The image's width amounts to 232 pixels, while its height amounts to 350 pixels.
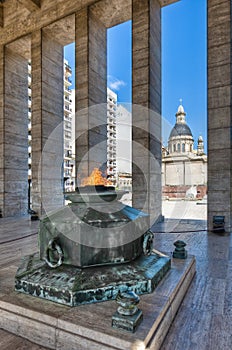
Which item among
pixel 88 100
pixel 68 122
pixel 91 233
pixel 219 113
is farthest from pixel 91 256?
pixel 68 122

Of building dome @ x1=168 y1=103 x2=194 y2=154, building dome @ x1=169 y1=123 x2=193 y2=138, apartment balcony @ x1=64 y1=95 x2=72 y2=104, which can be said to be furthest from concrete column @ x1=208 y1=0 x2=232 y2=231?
apartment balcony @ x1=64 y1=95 x2=72 y2=104

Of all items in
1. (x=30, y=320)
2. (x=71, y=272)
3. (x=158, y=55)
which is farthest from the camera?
(x=158, y=55)

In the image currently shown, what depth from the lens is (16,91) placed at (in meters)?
14.3

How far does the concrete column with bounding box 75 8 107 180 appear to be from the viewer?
1115cm

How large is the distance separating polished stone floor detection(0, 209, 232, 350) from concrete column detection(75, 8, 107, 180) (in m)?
5.14

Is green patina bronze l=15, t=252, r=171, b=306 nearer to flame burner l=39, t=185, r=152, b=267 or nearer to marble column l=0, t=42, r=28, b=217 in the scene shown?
flame burner l=39, t=185, r=152, b=267

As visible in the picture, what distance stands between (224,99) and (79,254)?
8.05m

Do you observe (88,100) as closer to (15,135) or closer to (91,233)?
(15,135)

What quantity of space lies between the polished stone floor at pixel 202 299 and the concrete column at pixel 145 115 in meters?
2.96

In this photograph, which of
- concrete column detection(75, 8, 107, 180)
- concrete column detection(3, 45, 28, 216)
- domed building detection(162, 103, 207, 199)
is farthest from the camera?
domed building detection(162, 103, 207, 199)

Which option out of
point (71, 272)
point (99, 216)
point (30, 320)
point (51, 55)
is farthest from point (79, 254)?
point (51, 55)

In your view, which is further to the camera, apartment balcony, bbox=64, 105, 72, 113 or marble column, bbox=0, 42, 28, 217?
apartment balcony, bbox=64, 105, 72, 113

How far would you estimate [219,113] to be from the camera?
28.5 ft

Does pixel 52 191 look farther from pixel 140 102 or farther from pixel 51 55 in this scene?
pixel 51 55
